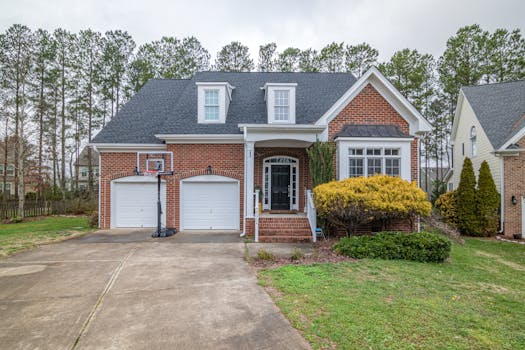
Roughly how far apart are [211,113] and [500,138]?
1446 centimetres

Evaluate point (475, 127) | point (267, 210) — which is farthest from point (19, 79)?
point (475, 127)

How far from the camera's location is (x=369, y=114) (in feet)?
35.9

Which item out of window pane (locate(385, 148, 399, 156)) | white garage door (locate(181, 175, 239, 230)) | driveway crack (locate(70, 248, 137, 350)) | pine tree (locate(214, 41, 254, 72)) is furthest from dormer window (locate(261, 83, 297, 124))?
pine tree (locate(214, 41, 254, 72))

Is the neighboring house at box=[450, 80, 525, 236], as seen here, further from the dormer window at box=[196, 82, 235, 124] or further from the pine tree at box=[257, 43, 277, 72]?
the pine tree at box=[257, 43, 277, 72]

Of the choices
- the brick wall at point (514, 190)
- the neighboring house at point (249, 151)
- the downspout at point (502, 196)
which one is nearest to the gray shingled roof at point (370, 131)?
the neighboring house at point (249, 151)

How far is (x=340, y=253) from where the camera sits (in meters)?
7.67

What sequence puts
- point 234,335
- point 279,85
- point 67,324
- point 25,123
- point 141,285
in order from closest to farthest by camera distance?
point 234,335
point 67,324
point 141,285
point 279,85
point 25,123

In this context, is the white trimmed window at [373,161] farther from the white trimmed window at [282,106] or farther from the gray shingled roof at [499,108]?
the gray shingled roof at [499,108]

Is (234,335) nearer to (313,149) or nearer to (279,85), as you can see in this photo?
(313,149)

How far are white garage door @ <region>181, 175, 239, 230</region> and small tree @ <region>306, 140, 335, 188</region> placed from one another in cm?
364

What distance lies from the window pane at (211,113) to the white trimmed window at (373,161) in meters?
6.19

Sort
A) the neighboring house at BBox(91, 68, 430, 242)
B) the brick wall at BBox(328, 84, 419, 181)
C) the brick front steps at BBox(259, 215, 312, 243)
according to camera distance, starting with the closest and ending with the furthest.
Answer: the brick front steps at BBox(259, 215, 312, 243) → the neighboring house at BBox(91, 68, 430, 242) → the brick wall at BBox(328, 84, 419, 181)

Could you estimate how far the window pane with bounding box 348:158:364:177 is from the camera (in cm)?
1038

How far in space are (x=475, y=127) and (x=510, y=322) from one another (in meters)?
15.6
